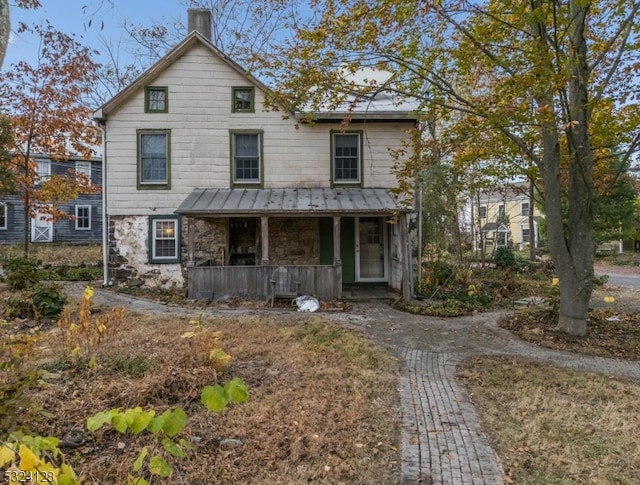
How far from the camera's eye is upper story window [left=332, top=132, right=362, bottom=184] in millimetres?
12078

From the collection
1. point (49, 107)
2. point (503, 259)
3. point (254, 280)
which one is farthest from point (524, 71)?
point (49, 107)

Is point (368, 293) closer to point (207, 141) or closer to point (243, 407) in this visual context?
point (207, 141)

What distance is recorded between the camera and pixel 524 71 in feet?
20.7

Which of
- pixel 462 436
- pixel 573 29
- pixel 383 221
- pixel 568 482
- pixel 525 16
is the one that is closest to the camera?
pixel 568 482

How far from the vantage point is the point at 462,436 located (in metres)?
3.60

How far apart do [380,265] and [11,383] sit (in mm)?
10684

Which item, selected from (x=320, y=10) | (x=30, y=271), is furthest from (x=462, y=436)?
(x=30, y=271)

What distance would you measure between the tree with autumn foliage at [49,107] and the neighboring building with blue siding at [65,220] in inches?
320

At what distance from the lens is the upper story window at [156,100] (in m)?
11.8

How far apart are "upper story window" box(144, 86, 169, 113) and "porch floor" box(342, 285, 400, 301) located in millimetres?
7646

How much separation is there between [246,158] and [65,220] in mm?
18186

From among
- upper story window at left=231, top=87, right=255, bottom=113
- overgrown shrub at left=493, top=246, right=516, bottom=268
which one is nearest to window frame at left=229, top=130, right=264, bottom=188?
upper story window at left=231, top=87, right=255, bottom=113

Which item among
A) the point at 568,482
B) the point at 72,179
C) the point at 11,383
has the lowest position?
the point at 568,482

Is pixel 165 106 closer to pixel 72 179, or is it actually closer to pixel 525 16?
pixel 72 179
